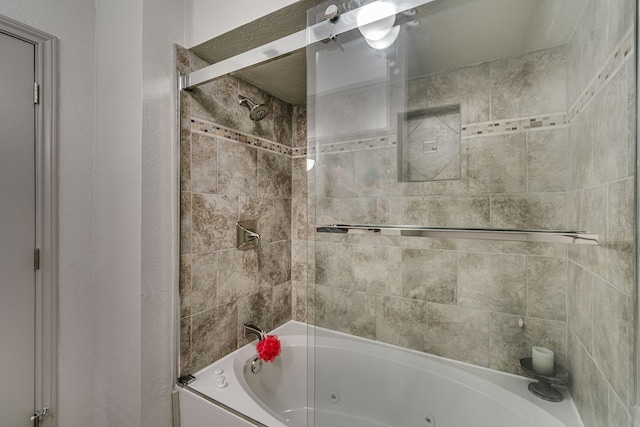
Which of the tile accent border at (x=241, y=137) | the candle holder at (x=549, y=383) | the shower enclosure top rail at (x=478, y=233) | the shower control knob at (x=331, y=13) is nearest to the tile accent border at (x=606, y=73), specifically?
the shower enclosure top rail at (x=478, y=233)

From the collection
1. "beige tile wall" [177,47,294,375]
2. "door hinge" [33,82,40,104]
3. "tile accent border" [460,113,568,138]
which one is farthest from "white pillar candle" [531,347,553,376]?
"door hinge" [33,82,40,104]

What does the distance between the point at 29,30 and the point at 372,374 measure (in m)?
2.08

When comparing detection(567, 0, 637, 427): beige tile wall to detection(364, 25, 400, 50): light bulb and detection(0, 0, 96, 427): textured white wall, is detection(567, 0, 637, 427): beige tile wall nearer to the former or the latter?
detection(364, 25, 400, 50): light bulb

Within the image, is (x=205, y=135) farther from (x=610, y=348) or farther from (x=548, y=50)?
(x=610, y=348)

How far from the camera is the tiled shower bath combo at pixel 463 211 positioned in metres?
0.74

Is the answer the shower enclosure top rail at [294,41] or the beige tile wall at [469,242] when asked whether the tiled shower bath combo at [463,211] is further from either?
the shower enclosure top rail at [294,41]

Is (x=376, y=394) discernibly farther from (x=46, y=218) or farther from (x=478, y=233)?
(x=46, y=218)

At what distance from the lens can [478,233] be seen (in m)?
0.99

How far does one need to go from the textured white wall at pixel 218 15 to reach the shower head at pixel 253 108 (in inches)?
13.6

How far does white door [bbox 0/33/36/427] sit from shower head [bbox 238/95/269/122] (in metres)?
0.85

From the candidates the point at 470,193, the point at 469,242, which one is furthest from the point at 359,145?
the point at 469,242

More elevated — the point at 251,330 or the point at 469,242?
the point at 469,242

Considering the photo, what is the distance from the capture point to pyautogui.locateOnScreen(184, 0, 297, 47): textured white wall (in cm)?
109

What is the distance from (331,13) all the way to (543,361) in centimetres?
155
